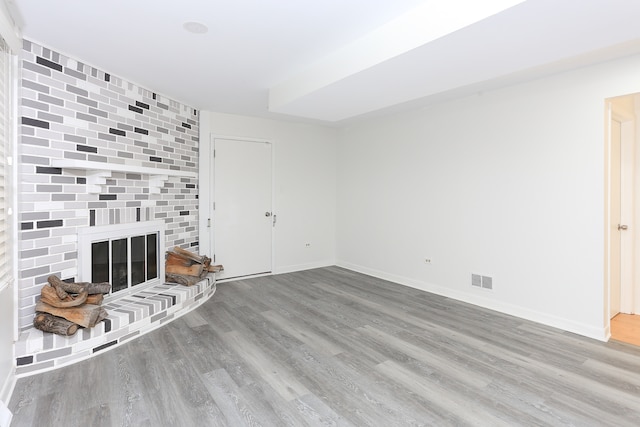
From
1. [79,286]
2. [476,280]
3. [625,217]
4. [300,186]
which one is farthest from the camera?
[300,186]

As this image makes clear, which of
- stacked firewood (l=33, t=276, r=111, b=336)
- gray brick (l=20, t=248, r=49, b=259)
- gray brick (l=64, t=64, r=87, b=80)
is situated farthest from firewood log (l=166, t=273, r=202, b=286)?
gray brick (l=64, t=64, r=87, b=80)

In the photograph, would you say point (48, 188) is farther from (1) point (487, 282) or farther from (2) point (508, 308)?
(2) point (508, 308)

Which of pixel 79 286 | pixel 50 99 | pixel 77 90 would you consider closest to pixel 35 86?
pixel 50 99

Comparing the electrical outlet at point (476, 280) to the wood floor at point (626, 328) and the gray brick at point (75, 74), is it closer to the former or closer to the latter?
the wood floor at point (626, 328)

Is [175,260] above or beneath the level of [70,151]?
beneath

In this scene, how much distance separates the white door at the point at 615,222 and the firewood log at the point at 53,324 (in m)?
4.66

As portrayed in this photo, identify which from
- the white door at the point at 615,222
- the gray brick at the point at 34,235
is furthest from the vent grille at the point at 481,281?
the gray brick at the point at 34,235

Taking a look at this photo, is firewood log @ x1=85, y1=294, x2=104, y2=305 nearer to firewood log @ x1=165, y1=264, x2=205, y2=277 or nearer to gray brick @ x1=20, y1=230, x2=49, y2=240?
gray brick @ x1=20, y1=230, x2=49, y2=240

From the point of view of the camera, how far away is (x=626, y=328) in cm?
326

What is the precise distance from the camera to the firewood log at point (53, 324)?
2.51 m

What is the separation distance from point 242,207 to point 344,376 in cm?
322

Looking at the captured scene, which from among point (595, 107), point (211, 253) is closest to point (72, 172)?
point (211, 253)

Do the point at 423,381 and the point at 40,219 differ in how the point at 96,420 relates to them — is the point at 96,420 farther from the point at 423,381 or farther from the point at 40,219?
the point at 423,381

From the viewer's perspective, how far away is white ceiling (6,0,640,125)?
2.00 metres
